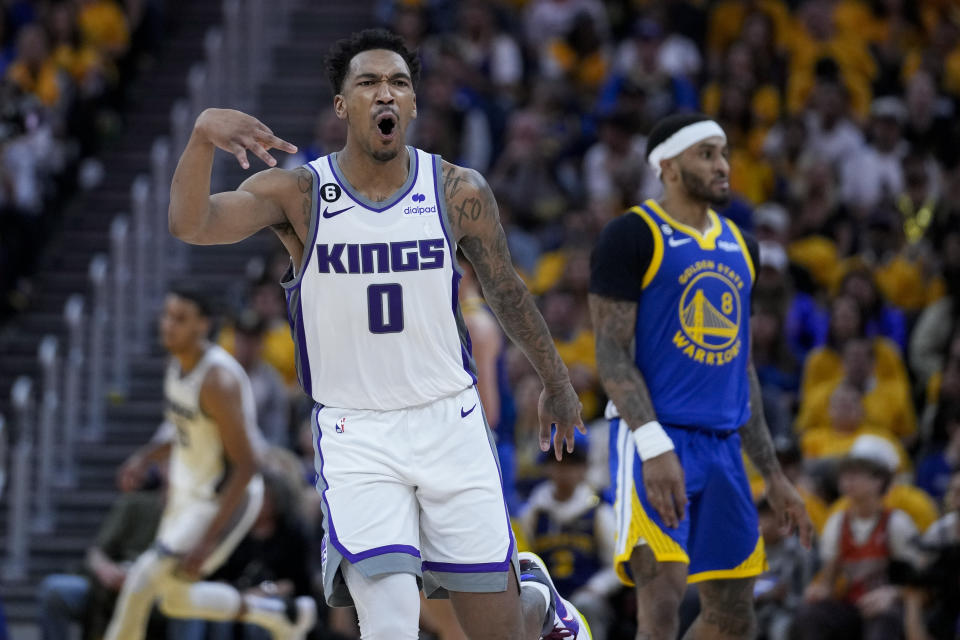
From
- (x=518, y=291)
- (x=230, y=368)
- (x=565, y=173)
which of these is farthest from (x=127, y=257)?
(x=518, y=291)

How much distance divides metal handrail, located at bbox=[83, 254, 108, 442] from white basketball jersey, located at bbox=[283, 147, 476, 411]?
8173 mm

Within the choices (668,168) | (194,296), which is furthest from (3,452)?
(668,168)

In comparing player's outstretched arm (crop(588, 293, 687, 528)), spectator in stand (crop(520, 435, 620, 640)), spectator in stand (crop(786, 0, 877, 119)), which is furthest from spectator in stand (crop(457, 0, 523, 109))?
player's outstretched arm (crop(588, 293, 687, 528))

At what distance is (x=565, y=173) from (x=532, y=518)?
5053mm

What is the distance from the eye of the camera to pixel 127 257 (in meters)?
14.6

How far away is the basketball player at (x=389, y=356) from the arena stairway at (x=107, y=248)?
21.4 feet

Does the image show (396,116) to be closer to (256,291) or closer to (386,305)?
(386,305)

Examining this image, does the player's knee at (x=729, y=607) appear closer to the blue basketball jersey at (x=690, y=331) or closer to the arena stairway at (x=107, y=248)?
the blue basketball jersey at (x=690, y=331)

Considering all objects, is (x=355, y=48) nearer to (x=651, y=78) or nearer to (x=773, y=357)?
(x=773, y=357)

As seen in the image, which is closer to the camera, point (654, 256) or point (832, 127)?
point (654, 256)

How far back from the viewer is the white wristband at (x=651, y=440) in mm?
6152

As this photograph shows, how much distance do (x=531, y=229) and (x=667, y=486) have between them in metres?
8.03

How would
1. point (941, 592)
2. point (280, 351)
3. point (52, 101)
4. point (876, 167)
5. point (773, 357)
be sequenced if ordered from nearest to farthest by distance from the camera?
1. point (941, 592)
2. point (773, 357)
3. point (280, 351)
4. point (876, 167)
5. point (52, 101)

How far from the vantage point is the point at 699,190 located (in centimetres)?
656
